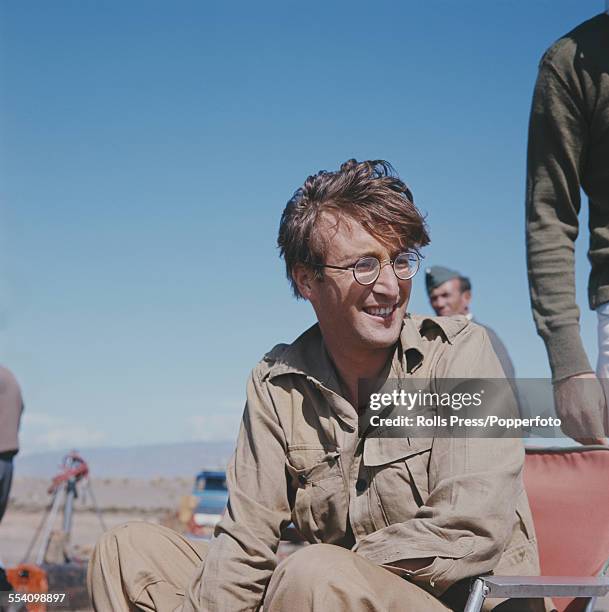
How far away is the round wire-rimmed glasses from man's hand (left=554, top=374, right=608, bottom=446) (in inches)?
19.9

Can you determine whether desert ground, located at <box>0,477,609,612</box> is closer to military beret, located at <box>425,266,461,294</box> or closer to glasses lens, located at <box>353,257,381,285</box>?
glasses lens, located at <box>353,257,381,285</box>

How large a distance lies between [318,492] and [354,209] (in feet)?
2.56

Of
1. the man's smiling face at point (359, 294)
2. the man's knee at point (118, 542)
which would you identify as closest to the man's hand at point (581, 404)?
the man's smiling face at point (359, 294)

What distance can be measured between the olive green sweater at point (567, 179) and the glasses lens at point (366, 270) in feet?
1.43

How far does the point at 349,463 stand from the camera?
263cm

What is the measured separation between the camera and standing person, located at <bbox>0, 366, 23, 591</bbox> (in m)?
5.88

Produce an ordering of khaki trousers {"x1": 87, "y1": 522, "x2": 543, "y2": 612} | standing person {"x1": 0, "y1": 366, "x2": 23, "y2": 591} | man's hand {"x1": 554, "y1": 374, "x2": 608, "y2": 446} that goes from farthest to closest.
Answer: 1. standing person {"x1": 0, "y1": 366, "x2": 23, "y2": 591}
2. man's hand {"x1": 554, "y1": 374, "x2": 608, "y2": 446}
3. khaki trousers {"x1": 87, "y1": 522, "x2": 543, "y2": 612}

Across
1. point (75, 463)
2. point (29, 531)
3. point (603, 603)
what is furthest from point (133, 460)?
point (603, 603)

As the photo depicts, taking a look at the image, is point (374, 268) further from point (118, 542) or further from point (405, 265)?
point (118, 542)

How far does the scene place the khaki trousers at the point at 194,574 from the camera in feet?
7.10

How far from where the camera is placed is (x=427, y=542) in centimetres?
234

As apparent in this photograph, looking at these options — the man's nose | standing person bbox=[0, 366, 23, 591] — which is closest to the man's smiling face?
A: the man's nose

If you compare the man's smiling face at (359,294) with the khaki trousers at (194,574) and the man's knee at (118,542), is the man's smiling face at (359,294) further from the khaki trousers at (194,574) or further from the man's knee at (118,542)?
the man's knee at (118,542)

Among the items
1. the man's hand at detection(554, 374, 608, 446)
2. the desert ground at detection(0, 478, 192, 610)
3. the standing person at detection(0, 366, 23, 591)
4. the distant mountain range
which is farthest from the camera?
the distant mountain range
